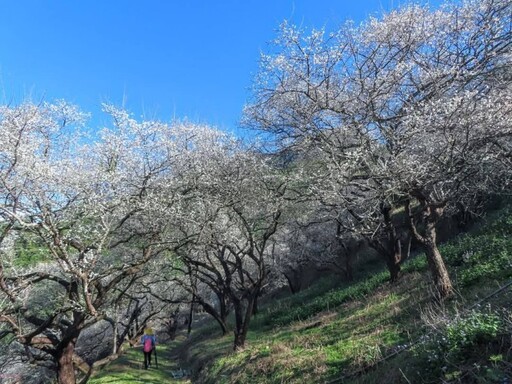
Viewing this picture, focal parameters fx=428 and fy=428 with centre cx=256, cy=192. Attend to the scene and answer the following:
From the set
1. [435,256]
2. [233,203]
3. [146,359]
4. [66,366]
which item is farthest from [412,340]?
[146,359]

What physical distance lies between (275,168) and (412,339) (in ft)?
31.8

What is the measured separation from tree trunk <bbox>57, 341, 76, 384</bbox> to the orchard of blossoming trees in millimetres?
33

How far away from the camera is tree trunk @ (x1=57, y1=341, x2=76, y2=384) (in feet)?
42.9

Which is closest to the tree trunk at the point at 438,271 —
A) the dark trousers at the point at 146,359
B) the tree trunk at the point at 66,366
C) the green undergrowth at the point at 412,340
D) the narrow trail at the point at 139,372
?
the green undergrowth at the point at 412,340

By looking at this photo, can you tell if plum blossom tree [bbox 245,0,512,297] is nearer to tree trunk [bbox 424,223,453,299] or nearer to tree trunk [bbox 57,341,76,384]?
tree trunk [bbox 424,223,453,299]

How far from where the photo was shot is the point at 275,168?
1648 cm

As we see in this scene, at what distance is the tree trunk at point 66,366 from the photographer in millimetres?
13078

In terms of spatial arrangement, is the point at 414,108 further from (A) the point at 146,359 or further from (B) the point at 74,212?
(A) the point at 146,359

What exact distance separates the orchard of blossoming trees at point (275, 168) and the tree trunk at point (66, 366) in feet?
0.11

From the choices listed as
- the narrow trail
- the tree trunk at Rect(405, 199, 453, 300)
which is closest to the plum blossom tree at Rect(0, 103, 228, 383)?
the narrow trail

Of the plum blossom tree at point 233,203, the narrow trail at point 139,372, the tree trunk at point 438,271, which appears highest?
the plum blossom tree at point 233,203

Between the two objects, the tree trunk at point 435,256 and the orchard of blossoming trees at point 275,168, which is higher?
the orchard of blossoming trees at point 275,168

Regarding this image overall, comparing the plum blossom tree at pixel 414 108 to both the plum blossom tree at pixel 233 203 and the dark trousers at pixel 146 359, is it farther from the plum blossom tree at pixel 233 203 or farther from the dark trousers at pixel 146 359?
the dark trousers at pixel 146 359

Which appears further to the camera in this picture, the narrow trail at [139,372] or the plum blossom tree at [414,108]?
the narrow trail at [139,372]
